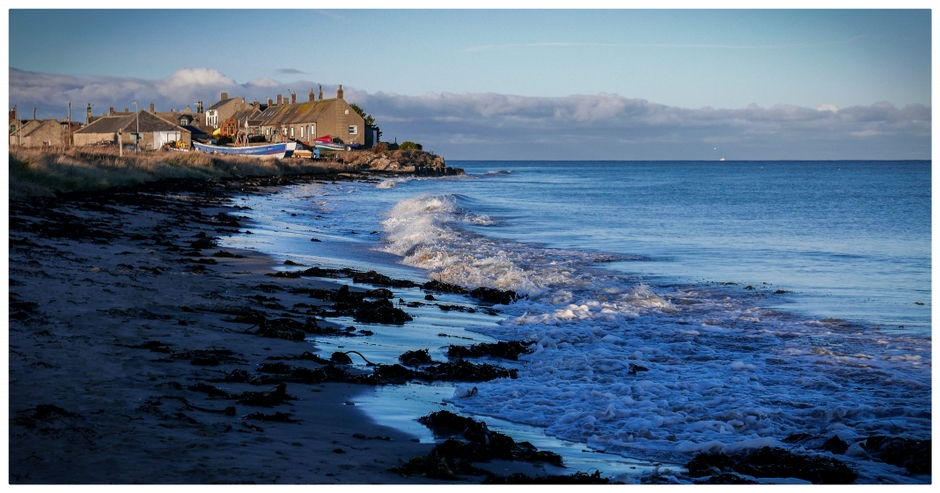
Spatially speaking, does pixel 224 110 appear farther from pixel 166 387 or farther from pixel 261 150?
pixel 166 387

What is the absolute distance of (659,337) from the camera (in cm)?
927

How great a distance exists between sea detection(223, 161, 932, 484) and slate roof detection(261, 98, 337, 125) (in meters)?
76.7

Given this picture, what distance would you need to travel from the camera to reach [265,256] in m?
14.9

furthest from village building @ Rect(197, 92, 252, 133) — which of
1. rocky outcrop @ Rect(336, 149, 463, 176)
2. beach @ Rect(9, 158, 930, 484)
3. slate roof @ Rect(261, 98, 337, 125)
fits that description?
beach @ Rect(9, 158, 930, 484)

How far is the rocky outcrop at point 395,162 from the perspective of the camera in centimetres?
8944

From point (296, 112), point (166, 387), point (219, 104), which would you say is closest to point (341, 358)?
point (166, 387)

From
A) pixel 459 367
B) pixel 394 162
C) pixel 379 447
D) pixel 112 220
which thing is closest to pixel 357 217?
pixel 112 220

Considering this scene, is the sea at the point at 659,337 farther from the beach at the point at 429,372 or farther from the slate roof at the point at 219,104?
the slate roof at the point at 219,104

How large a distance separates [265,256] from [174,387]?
911cm

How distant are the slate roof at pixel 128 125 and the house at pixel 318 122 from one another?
1151 centimetres

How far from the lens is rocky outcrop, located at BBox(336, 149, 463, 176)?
293ft

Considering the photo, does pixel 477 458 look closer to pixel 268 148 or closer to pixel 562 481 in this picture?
pixel 562 481

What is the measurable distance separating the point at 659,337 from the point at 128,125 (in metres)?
85.6
